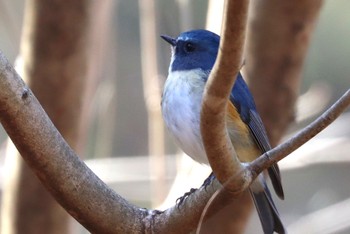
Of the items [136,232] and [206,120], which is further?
[136,232]

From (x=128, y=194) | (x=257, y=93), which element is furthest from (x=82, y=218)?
(x=128, y=194)

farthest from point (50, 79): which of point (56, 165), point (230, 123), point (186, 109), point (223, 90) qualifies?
point (223, 90)

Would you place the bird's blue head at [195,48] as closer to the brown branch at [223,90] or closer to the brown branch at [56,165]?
the brown branch at [56,165]

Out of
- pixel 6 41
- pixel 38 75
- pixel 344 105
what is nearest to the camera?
pixel 344 105

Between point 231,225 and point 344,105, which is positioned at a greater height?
point 231,225

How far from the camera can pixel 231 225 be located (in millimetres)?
3162

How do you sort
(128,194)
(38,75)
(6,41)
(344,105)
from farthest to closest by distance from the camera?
(6,41), (128,194), (38,75), (344,105)

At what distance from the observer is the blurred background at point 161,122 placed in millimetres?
3408

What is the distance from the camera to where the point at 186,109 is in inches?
100.0

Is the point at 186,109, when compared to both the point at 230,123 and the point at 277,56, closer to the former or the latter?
the point at 230,123

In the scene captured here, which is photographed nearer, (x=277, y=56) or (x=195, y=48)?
(x=195, y=48)

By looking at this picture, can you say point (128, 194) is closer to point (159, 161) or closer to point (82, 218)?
point (159, 161)

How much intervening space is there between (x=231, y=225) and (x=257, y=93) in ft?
1.64

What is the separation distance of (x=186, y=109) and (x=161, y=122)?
3.44ft
